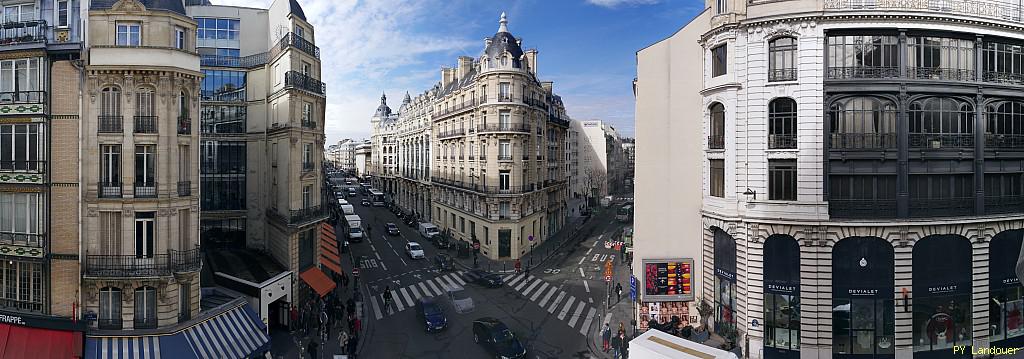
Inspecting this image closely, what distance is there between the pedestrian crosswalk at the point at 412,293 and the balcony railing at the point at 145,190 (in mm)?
15343

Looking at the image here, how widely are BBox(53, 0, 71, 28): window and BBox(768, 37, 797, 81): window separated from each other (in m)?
30.1

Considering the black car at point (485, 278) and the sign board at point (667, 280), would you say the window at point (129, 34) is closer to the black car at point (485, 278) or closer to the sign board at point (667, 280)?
the sign board at point (667, 280)

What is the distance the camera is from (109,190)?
20.3 m

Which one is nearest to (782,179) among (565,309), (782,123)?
(782,123)

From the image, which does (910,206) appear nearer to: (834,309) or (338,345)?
(834,309)

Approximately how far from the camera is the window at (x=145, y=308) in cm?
2061

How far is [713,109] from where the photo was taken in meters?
27.0

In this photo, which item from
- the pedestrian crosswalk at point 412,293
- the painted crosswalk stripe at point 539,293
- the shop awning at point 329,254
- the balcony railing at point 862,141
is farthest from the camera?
the painted crosswalk stripe at point 539,293

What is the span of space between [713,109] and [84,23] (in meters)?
28.0

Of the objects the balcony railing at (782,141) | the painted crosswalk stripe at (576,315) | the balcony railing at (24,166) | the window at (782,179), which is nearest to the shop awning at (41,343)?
the balcony railing at (24,166)

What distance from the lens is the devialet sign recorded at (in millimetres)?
23516

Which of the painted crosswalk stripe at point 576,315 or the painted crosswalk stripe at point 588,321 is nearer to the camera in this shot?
the painted crosswalk stripe at point 588,321

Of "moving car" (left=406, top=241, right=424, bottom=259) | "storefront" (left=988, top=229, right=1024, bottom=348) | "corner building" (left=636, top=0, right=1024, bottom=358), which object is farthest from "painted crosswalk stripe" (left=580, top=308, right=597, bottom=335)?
"moving car" (left=406, top=241, right=424, bottom=259)

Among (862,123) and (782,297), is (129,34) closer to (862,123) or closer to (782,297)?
(782,297)
